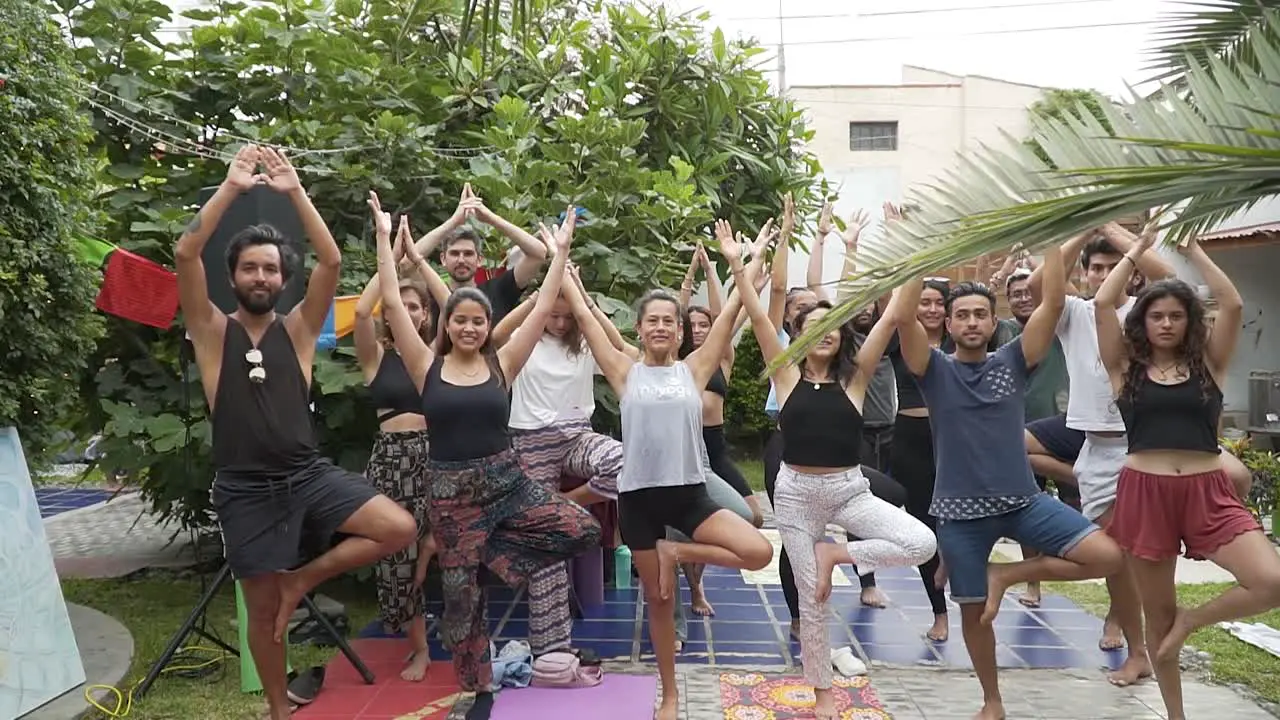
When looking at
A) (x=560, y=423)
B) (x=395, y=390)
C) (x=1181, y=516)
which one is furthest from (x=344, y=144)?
(x=1181, y=516)

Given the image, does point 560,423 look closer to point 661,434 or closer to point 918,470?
point 661,434

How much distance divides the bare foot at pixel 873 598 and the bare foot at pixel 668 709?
2364 mm

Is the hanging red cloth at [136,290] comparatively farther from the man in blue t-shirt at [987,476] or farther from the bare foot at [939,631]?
the bare foot at [939,631]

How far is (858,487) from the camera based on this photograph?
4.66 m

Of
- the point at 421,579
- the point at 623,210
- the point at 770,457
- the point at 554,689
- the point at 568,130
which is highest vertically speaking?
the point at 568,130

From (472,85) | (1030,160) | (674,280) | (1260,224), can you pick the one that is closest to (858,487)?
(1030,160)

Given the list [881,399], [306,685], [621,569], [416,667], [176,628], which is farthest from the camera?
[621,569]

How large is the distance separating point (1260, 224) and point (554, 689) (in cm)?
1135

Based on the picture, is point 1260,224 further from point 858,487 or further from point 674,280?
point 858,487

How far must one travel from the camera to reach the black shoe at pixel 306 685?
481 cm

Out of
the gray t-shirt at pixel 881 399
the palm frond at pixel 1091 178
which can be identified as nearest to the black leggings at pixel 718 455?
the gray t-shirt at pixel 881 399

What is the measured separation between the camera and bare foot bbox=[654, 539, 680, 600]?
4.55 meters

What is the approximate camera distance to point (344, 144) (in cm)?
672

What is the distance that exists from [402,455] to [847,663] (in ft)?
8.14
